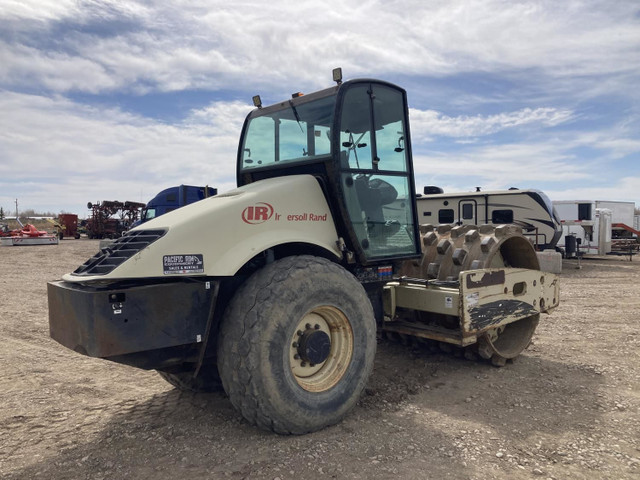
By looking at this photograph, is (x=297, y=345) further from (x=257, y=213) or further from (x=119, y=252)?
(x=119, y=252)

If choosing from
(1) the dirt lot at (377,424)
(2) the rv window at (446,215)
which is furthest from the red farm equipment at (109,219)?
(1) the dirt lot at (377,424)

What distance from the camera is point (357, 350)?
423 cm

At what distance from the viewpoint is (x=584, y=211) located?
2106cm

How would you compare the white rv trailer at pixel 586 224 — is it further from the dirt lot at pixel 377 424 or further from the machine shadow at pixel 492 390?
the machine shadow at pixel 492 390

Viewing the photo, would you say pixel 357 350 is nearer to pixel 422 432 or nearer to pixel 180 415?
pixel 422 432

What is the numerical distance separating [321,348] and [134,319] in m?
1.41

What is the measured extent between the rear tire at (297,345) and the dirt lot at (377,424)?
23 centimetres

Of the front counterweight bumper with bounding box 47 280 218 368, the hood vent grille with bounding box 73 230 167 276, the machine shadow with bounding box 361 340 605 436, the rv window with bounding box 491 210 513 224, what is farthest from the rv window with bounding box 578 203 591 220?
the hood vent grille with bounding box 73 230 167 276

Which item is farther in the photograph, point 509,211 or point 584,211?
point 584,211

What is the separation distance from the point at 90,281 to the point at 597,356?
5.65 metres

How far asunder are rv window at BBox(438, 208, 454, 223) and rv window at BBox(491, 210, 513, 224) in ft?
4.37

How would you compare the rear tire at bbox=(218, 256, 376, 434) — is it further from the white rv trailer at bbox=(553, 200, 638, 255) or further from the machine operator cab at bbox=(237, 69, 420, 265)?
the white rv trailer at bbox=(553, 200, 638, 255)

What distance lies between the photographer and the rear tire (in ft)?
11.9

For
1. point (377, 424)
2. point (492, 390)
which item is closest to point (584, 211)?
point (492, 390)
